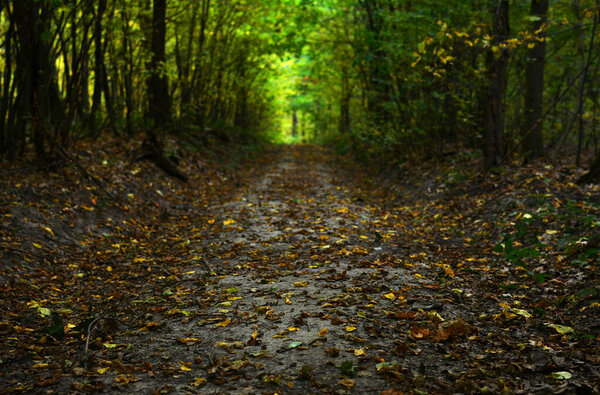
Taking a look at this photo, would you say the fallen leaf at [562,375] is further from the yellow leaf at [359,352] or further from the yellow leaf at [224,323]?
the yellow leaf at [224,323]

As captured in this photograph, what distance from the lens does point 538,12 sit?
889cm

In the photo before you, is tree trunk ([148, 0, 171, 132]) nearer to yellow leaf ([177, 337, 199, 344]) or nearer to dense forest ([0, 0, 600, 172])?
dense forest ([0, 0, 600, 172])

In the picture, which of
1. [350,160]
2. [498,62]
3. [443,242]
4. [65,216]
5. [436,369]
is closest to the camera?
[436,369]

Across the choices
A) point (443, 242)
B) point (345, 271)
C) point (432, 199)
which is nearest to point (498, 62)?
point (432, 199)

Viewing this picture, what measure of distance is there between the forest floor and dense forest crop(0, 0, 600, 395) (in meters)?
0.03

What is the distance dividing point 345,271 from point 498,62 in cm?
628

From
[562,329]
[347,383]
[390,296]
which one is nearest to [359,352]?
[347,383]

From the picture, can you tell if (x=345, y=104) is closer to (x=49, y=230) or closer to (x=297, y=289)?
(x=49, y=230)

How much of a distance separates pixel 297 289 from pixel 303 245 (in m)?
1.88

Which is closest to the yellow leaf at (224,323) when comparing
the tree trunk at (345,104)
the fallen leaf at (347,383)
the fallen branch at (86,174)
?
the fallen leaf at (347,383)

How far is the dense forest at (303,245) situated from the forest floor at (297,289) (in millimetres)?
27

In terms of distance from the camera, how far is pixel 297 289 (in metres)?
4.81

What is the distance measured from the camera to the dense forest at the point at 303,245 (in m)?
3.23

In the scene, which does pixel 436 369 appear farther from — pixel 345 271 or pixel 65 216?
pixel 65 216
